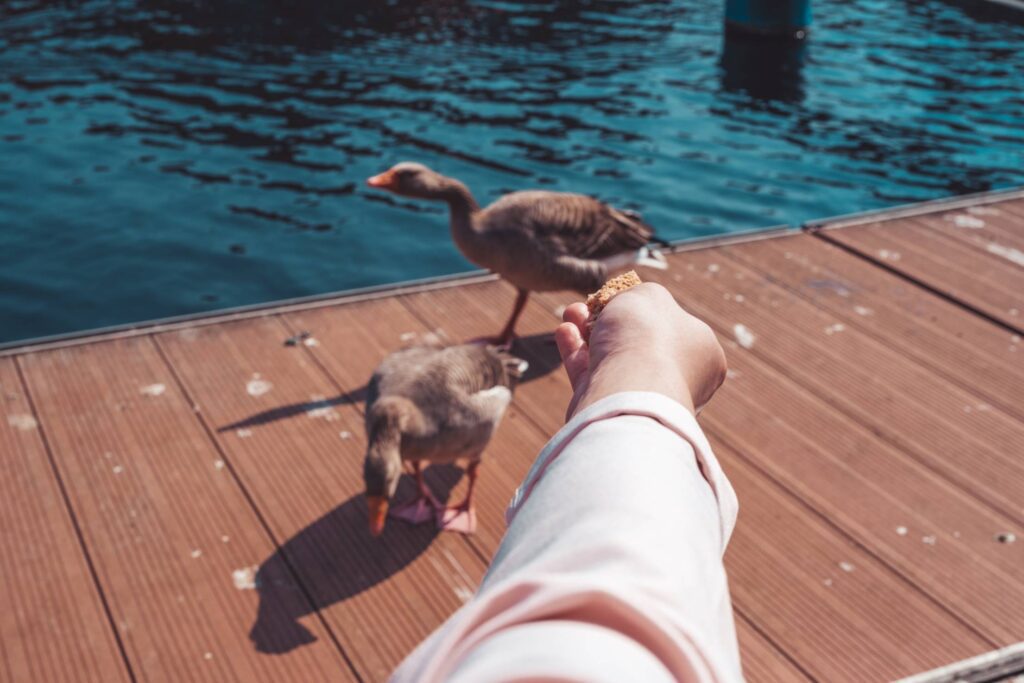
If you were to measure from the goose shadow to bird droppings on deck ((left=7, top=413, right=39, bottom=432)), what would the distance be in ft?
4.40

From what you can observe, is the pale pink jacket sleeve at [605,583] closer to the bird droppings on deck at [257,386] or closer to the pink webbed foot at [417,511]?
the pink webbed foot at [417,511]

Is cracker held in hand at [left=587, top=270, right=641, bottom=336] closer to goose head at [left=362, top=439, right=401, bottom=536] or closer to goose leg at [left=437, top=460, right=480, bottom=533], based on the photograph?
goose head at [left=362, top=439, right=401, bottom=536]

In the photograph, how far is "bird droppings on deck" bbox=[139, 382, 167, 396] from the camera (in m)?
4.45

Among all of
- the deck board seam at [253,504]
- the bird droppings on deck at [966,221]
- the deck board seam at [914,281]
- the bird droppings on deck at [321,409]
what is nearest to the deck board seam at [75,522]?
the deck board seam at [253,504]

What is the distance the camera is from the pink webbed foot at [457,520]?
373cm

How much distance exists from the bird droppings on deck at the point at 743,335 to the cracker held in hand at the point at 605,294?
3.28 meters

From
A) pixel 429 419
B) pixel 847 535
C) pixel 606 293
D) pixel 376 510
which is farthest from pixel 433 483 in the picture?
pixel 606 293

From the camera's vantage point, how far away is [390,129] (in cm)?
1114

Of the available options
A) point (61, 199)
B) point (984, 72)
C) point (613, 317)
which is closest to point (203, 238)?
point (61, 199)

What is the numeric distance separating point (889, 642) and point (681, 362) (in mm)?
2255

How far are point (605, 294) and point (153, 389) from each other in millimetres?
3226

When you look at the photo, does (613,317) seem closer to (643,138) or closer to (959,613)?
(959,613)

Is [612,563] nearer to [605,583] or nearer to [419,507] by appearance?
[605,583]

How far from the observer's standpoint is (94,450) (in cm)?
406
